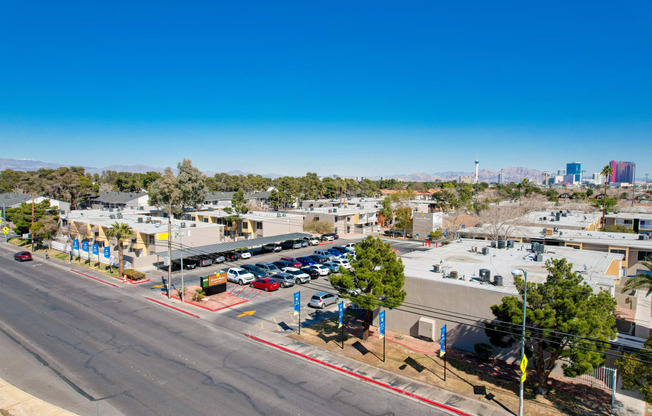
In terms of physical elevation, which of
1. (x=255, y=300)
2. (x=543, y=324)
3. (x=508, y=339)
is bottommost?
(x=255, y=300)

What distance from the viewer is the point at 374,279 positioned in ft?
74.3

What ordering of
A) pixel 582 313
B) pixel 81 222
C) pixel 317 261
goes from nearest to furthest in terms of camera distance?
1. pixel 582 313
2. pixel 317 261
3. pixel 81 222

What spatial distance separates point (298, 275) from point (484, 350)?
2167 cm

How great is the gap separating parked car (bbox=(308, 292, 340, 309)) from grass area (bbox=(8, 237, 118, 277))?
25.5 meters

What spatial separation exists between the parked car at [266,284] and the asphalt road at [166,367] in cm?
884

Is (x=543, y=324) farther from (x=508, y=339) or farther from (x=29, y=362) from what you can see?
(x=29, y=362)

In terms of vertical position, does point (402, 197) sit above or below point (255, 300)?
above

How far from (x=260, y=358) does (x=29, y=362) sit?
1362 cm

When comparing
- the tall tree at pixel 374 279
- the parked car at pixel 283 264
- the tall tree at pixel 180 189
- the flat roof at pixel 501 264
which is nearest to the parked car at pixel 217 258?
the parked car at pixel 283 264

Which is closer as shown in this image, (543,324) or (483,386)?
(543,324)

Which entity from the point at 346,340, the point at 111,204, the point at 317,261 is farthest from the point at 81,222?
the point at 111,204

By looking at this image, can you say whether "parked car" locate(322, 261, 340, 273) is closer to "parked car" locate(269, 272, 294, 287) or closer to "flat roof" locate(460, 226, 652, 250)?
"parked car" locate(269, 272, 294, 287)

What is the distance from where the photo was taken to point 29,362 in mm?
21359

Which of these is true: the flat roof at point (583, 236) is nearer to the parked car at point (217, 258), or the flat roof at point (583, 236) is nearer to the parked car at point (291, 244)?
the parked car at point (291, 244)
